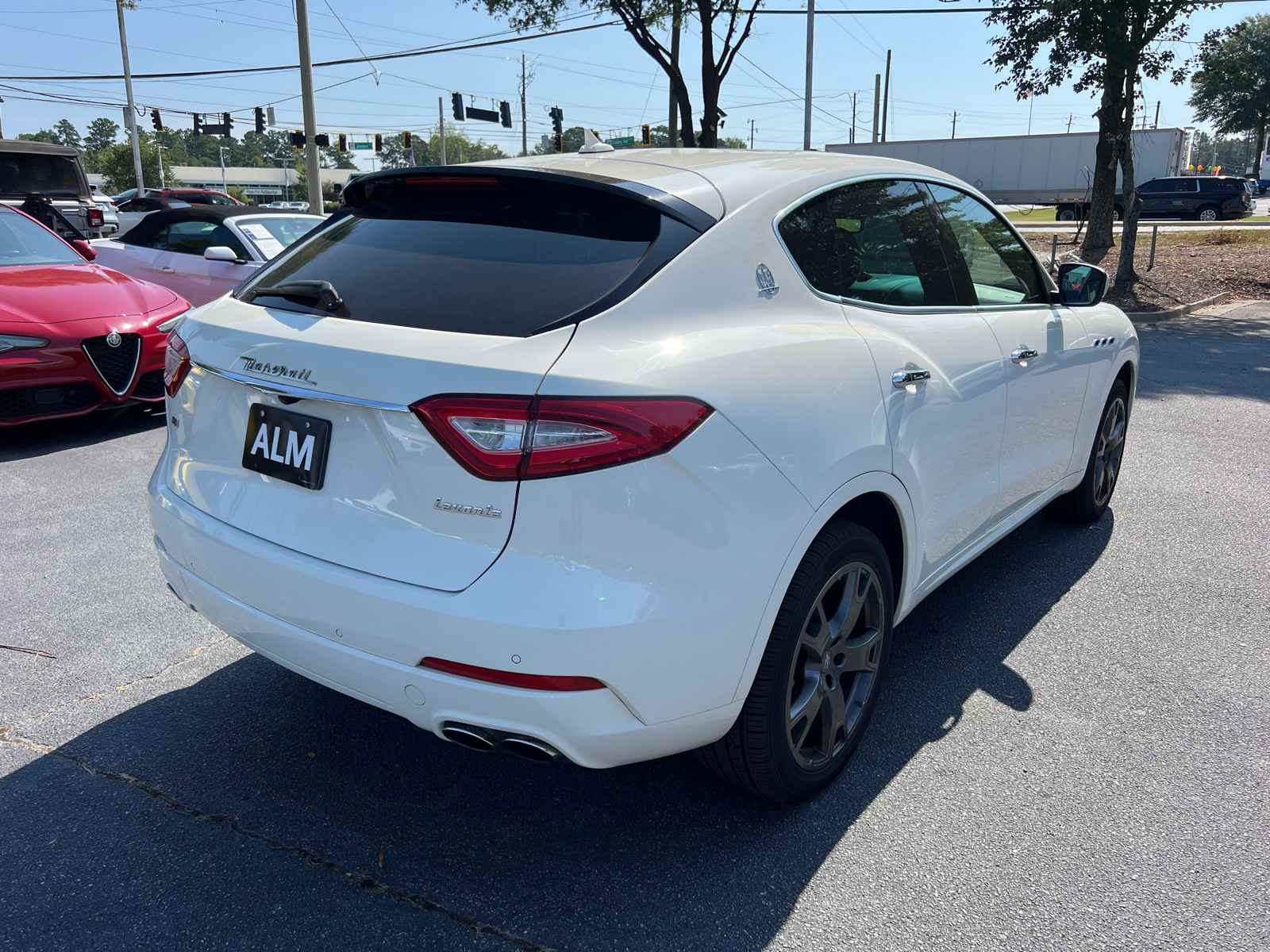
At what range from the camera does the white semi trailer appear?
149 ft

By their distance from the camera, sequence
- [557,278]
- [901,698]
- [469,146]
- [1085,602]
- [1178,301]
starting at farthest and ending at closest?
[469,146] < [1178,301] < [1085,602] < [901,698] < [557,278]

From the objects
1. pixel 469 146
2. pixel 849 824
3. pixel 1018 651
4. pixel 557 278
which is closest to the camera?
pixel 557 278

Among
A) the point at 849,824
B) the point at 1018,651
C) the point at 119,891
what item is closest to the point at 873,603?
the point at 849,824

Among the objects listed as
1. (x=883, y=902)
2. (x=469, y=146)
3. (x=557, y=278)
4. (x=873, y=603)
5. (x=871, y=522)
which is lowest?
(x=883, y=902)

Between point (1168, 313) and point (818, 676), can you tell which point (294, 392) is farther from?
point (1168, 313)

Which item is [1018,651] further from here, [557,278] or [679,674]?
[557,278]

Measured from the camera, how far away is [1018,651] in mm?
3627

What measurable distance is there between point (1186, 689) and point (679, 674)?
7.28 feet

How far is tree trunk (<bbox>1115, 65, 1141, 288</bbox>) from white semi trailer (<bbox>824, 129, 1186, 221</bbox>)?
101ft

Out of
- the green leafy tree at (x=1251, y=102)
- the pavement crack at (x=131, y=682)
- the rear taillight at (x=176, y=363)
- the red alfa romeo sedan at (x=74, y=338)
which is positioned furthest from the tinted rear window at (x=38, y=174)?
the green leafy tree at (x=1251, y=102)

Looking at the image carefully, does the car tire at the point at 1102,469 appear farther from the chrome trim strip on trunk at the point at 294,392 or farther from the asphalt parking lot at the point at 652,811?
the chrome trim strip on trunk at the point at 294,392

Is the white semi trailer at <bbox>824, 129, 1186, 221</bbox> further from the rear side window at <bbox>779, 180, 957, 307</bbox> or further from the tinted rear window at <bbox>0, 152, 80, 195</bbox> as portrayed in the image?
the rear side window at <bbox>779, 180, 957, 307</bbox>

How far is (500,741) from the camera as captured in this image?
2.09 meters

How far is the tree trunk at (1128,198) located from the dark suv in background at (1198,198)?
77.6ft
